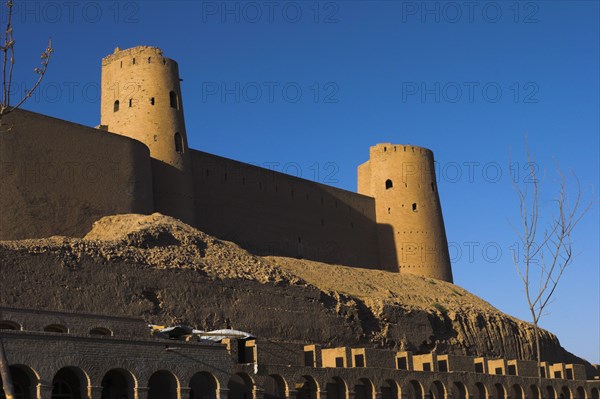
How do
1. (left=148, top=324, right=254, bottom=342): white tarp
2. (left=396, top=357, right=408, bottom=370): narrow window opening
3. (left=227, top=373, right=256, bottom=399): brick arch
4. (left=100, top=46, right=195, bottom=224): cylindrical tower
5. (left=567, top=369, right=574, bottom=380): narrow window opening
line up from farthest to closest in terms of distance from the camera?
(left=567, top=369, right=574, bottom=380): narrow window opening, (left=100, top=46, right=195, bottom=224): cylindrical tower, (left=396, top=357, right=408, bottom=370): narrow window opening, (left=227, top=373, right=256, bottom=399): brick arch, (left=148, top=324, right=254, bottom=342): white tarp

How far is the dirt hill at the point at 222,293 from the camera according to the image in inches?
1016

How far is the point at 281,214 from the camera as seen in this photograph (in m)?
43.6

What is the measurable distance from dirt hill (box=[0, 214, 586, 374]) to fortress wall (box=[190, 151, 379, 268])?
2550 mm

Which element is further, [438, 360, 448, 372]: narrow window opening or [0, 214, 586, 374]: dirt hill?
[438, 360, 448, 372]: narrow window opening

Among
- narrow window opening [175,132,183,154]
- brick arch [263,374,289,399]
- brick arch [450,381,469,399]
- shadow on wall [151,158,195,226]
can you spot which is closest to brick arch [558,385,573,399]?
brick arch [450,381,469,399]

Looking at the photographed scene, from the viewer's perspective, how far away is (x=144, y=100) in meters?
36.6

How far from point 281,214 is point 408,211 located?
29.8 feet

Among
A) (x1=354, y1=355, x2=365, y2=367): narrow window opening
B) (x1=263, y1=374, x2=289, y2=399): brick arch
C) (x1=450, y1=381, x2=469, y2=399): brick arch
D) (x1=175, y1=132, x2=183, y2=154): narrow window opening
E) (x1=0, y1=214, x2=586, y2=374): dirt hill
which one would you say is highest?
(x1=175, y1=132, x2=183, y2=154): narrow window opening

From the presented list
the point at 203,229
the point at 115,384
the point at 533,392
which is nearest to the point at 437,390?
the point at 533,392

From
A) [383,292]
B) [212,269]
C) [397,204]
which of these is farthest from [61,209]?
[397,204]

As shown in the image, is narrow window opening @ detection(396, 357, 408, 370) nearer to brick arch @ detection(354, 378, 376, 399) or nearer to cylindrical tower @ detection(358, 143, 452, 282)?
brick arch @ detection(354, 378, 376, 399)

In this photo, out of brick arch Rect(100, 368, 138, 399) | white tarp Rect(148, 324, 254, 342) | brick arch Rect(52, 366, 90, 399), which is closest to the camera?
brick arch Rect(52, 366, 90, 399)

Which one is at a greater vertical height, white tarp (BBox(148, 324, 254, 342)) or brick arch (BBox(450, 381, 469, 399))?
white tarp (BBox(148, 324, 254, 342))

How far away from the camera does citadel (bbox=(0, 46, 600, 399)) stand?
22.3 meters
